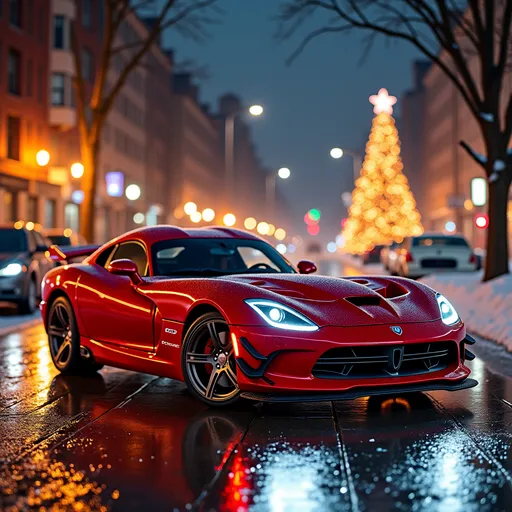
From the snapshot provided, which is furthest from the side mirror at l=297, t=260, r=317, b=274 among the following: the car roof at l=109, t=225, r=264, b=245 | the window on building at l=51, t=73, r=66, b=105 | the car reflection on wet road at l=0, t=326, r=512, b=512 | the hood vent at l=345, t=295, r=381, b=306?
the window on building at l=51, t=73, r=66, b=105

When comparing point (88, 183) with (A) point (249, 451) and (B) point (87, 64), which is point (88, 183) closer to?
(A) point (249, 451)

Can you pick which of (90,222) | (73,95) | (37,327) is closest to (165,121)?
(73,95)

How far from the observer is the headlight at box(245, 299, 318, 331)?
711 cm

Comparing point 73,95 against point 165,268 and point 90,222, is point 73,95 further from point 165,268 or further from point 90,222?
point 165,268

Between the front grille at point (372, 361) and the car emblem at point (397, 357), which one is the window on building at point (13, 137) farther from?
the car emblem at point (397, 357)

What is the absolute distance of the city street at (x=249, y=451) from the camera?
491cm

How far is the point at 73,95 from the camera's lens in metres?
56.7

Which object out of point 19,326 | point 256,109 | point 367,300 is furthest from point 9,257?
point 256,109

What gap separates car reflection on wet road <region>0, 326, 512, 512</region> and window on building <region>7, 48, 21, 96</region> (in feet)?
135

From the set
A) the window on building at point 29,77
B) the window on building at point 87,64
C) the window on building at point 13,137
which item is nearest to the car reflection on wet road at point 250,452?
the window on building at point 13,137

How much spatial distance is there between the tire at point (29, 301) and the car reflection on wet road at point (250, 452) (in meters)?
10.5

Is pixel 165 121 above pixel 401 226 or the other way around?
above

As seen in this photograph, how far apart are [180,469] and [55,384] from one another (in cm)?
386

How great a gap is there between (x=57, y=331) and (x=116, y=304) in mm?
1397
